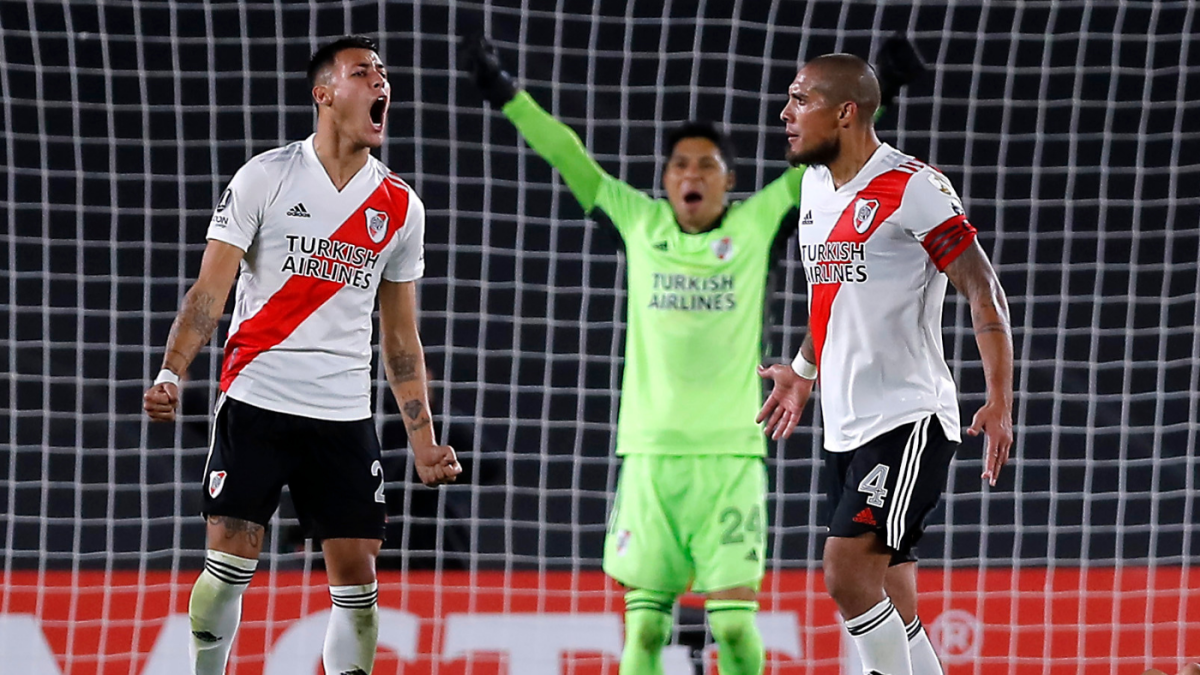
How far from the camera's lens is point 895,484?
3486 millimetres

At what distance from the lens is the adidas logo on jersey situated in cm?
388

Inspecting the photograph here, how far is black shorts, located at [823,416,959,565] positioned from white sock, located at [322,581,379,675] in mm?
1192

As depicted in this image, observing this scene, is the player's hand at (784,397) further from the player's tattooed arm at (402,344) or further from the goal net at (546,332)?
the goal net at (546,332)

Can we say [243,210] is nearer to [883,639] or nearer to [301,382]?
[301,382]

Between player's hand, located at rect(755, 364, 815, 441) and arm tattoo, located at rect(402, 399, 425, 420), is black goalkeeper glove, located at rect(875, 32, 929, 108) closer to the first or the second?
player's hand, located at rect(755, 364, 815, 441)

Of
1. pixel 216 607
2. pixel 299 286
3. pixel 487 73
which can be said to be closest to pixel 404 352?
pixel 299 286

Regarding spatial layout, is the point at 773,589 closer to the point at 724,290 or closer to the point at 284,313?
the point at 724,290

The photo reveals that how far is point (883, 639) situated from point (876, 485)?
0.34 metres

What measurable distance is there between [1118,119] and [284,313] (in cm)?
588

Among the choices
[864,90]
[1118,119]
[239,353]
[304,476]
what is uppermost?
[1118,119]

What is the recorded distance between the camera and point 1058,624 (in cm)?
597

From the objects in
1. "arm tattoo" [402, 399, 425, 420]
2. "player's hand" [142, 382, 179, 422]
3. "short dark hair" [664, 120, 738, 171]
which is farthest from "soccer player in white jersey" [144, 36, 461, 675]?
"short dark hair" [664, 120, 738, 171]

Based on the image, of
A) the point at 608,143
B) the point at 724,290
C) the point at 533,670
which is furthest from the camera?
the point at 608,143

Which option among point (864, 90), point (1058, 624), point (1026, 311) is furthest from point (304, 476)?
point (1026, 311)
